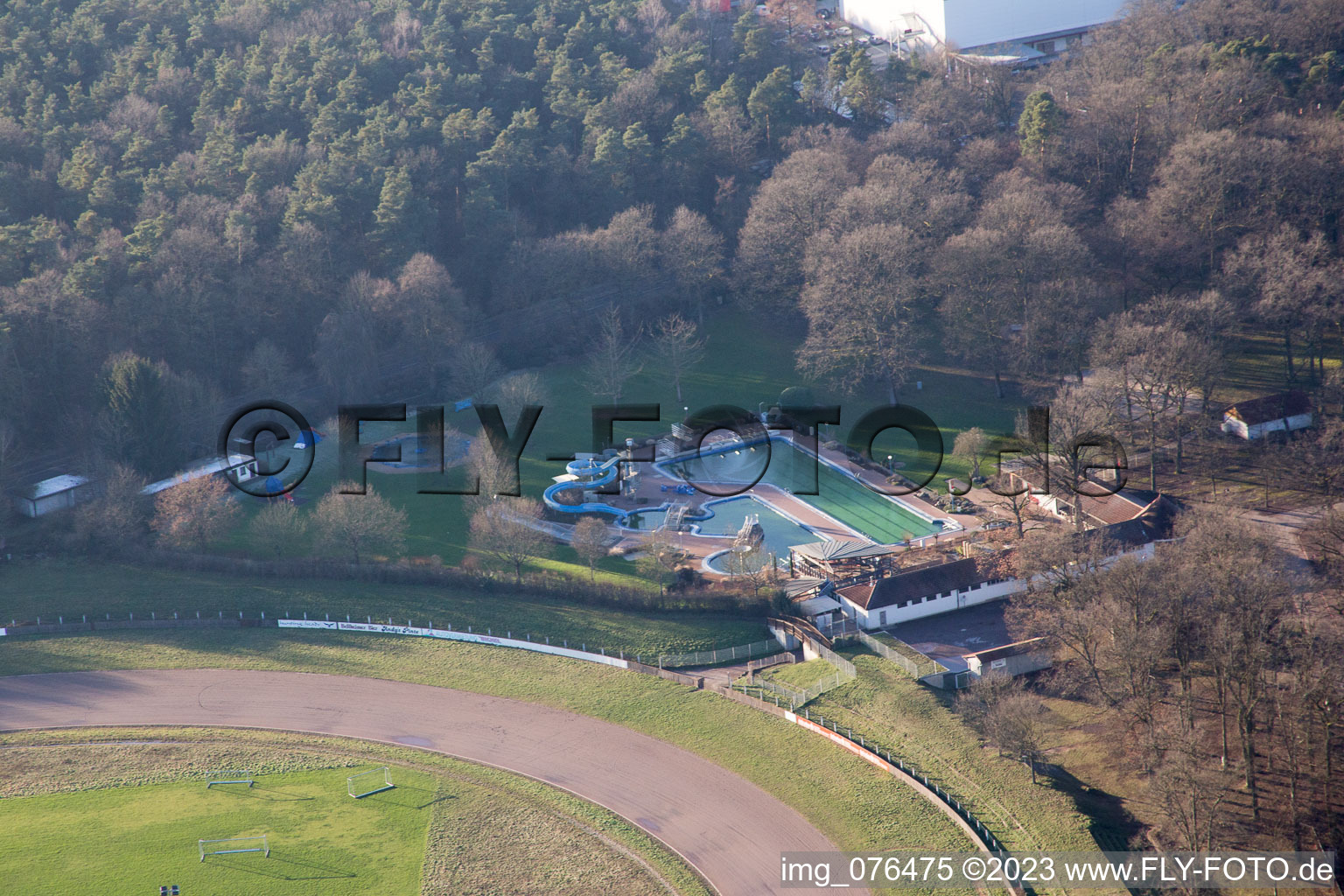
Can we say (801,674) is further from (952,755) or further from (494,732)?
(494,732)

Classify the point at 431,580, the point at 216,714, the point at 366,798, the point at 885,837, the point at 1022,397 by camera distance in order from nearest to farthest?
the point at 885,837, the point at 366,798, the point at 216,714, the point at 431,580, the point at 1022,397

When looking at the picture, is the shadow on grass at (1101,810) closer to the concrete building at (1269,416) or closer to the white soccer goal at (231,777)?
the white soccer goal at (231,777)

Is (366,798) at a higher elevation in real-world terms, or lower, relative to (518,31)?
lower

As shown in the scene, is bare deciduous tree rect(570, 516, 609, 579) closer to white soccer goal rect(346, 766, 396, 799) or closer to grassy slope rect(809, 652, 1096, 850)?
grassy slope rect(809, 652, 1096, 850)

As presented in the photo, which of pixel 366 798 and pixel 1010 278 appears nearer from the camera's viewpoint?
pixel 366 798

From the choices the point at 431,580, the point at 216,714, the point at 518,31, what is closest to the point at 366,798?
the point at 216,714

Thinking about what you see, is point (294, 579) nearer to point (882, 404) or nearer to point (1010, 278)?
point (882, 404)

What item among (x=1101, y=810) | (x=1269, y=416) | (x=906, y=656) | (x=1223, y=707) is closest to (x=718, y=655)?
(x=906, y=656)
